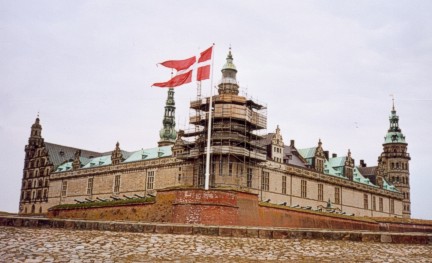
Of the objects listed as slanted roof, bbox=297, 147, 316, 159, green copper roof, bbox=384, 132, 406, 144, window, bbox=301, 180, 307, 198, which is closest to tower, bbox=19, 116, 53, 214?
slanted roof, bbox=297, 147, 316, 159

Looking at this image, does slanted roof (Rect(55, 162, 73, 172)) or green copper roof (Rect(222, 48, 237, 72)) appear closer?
green copper roof (Rect(222, 48, 237, 72))

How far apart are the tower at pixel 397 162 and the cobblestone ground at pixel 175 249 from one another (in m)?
91.7

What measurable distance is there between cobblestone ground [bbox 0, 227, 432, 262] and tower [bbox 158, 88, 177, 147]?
252ft

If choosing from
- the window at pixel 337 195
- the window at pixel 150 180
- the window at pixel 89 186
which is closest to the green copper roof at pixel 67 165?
the window at pixel 89 186

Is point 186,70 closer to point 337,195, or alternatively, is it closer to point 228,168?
point 228,168

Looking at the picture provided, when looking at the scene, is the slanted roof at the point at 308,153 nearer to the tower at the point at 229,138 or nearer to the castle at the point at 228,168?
the castle at the point at 228,168

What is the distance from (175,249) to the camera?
15.1 m

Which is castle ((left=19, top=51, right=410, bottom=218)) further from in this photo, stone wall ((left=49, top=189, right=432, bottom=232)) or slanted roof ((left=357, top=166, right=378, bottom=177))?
stone wall ((left=49, top=189, right=432, bottom=232))

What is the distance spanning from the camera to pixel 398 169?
104 metres

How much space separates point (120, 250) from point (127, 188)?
5860 cm

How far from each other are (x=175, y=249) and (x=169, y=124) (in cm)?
8305

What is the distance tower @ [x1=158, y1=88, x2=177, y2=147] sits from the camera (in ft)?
313

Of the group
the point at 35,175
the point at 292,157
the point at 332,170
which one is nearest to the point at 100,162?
the point at 35,175

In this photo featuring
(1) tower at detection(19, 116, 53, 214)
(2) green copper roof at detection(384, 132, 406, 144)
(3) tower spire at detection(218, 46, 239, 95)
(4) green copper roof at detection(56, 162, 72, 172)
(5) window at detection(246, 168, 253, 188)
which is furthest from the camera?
(2) green copper roof at detection(384, 132, 406, 144)
